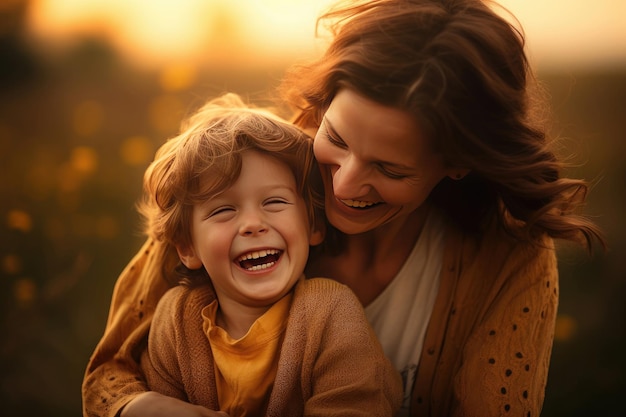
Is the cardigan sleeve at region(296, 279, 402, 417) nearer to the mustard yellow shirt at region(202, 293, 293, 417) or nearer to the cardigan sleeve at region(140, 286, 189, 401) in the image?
the mustard yellow shirt at region(202, 293, 293, 417)

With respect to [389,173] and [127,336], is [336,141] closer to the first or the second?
[389,173]

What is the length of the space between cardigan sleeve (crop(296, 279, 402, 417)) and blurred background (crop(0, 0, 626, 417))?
1.58 metres

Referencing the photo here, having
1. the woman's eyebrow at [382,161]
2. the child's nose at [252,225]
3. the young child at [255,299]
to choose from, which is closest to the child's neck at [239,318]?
the young child at [255,299]

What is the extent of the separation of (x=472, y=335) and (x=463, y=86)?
71cm

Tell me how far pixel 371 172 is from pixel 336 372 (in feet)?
1.65

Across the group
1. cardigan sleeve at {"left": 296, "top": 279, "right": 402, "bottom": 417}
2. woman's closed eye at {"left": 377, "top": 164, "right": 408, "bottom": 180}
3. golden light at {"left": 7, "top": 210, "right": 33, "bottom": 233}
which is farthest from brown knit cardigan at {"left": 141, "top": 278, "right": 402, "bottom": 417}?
golden light at {"left": 7, "top": 210, "right": 33, "bottom": 233}

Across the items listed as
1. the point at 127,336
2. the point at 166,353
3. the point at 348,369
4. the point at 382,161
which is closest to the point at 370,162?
the point at 382,161

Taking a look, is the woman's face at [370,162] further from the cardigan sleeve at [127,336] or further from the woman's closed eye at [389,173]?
the cardigan sleeve at [127,336]

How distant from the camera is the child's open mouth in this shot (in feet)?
5.80

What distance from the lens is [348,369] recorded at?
1681 millimetres

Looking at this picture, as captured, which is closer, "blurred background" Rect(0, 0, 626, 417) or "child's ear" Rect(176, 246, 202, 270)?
"child's ear" Rect(176, 246, 202, 270)

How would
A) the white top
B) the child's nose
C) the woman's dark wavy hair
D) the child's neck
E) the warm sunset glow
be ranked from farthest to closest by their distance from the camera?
1. the warm sunset glow
2. the white top
3. the child's neck
4. the child's nose
5. the woman's dark wavy hair

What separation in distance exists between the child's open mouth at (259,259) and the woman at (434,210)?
0.68 feet

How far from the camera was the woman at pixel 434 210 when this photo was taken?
1.65 m
